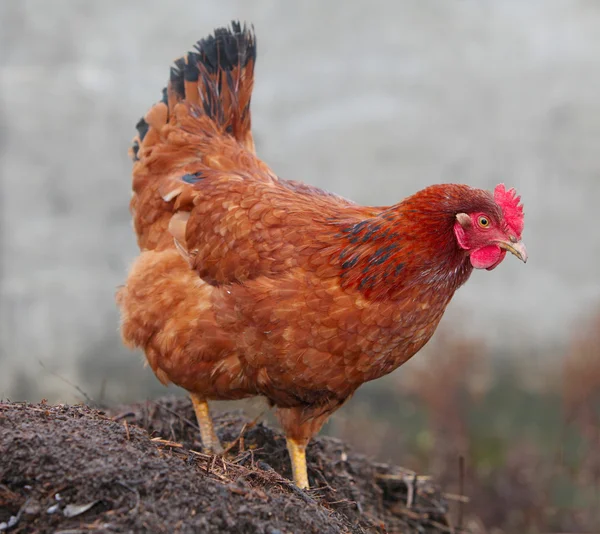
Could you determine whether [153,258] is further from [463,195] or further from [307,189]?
[463,195]

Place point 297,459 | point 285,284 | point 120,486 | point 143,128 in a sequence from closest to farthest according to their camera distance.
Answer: point 120,486, point 285,284, point 297,459, point 143,128

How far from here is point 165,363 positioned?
338 centimetres

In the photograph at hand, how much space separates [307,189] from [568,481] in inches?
184

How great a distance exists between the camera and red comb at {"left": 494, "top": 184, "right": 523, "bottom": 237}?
2.80 m

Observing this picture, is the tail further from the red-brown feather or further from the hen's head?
the hen's head

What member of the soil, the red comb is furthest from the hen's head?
the soil

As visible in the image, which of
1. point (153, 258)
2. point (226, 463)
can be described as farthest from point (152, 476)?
point (153, 258)

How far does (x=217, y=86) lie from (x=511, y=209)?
2308 millimetres

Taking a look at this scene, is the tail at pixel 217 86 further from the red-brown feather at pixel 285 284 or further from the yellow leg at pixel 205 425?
the yellow leg at pixel 205 425

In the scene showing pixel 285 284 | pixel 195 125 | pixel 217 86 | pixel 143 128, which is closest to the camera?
pixel 285 284

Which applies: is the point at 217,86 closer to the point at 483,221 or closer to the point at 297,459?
the point at 483,221

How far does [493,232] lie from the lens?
2.77 m

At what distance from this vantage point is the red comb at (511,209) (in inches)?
110

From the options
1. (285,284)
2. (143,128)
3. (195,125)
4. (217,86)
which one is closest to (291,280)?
(285,284)
